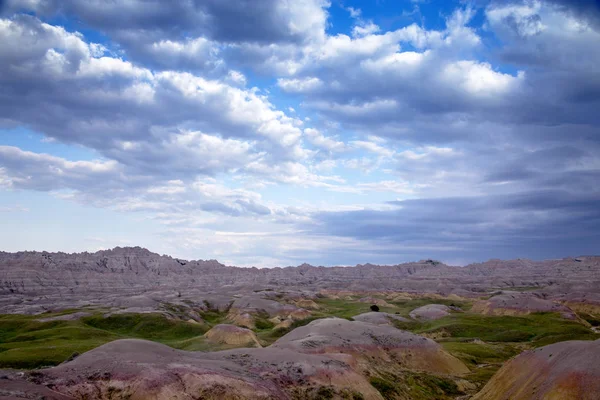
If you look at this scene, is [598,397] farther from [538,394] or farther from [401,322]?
[401,322]

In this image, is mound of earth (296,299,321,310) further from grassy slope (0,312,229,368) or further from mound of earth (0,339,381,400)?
mound of earth (0,339,381,400)

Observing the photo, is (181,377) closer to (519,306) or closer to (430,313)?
(430,313)

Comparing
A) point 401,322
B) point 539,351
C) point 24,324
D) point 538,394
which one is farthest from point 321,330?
point 24,324

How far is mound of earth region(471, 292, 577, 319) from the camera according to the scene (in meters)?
111

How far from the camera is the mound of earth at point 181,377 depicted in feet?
87.5

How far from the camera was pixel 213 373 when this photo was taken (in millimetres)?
30188

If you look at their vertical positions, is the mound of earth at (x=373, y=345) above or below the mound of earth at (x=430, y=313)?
above

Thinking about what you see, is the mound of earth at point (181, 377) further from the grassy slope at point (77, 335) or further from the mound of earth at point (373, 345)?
the grassy slope at point (77, 335)

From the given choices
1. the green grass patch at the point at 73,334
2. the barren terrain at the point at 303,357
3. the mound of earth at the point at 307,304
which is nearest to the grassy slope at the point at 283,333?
the green grass patch at the point at 73,334

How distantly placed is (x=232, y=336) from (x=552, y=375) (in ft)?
150

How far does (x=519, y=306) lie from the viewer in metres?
117

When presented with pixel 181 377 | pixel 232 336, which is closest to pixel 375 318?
pixel 232 336

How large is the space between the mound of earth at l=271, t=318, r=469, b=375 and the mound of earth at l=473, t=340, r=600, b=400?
44.3 ft

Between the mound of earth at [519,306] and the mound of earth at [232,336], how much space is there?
78091mm
